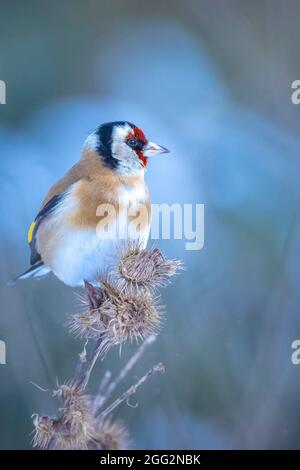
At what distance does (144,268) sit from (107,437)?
590 millimetres

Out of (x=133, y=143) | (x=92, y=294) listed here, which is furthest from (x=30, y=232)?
(x=133, y=143)

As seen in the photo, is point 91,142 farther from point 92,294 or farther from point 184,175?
point 92,294

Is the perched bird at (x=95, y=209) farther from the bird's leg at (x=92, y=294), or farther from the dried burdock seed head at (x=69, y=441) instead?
the dried burdock seed head at (x=69, y=441)

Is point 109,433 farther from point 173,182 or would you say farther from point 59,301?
point 173,182

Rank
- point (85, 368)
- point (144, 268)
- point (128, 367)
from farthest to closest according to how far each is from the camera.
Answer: point (128, 367) → point (85, 368) → point (144, 268)

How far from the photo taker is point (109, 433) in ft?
5.79

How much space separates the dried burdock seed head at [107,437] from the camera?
175 cm

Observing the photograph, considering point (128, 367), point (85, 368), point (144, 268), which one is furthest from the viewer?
point (128, 367)

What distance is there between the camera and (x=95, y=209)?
5.96 feet

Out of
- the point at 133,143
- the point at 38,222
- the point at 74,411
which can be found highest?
the point at 133,143

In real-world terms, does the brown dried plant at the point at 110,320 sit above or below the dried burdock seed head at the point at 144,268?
below

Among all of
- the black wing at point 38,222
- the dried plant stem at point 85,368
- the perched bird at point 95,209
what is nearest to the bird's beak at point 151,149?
the perched bird at point 95,209

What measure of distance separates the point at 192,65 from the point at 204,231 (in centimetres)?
58
